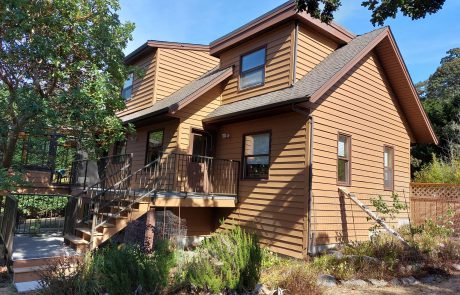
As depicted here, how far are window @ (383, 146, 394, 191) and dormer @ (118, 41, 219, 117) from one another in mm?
7805

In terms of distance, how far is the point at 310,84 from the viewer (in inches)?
368

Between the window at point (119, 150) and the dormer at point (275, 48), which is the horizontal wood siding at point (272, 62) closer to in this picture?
the dormer at point (275, 48)

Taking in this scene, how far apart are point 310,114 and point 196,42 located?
7.56 metres

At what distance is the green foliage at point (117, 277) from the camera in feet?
17.5

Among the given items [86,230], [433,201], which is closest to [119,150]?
[86,230]

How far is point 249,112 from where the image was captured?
32.1ft

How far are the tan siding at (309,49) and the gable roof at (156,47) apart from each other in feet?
17.6

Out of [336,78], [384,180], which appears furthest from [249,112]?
[384,180]

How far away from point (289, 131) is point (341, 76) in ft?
6.61

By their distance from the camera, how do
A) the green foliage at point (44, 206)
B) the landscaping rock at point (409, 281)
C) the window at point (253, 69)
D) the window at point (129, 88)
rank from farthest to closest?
the window at point (129, 88), the green foliage at point (44, 206), the window at point (253, 69), the landscaping rock at point (409, 281)

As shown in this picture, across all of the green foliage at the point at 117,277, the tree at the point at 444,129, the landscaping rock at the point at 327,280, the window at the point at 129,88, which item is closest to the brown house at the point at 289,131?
the landscaping rock at the point at 327,280

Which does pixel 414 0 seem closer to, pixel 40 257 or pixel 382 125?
pixel 382 125

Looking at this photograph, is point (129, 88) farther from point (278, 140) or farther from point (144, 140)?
point (278, 140)

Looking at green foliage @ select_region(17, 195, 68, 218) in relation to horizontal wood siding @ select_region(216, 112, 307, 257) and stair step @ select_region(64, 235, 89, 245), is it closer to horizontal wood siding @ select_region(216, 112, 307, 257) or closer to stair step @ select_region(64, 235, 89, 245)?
stair step @ select_region(64, 235, 89, 245)
